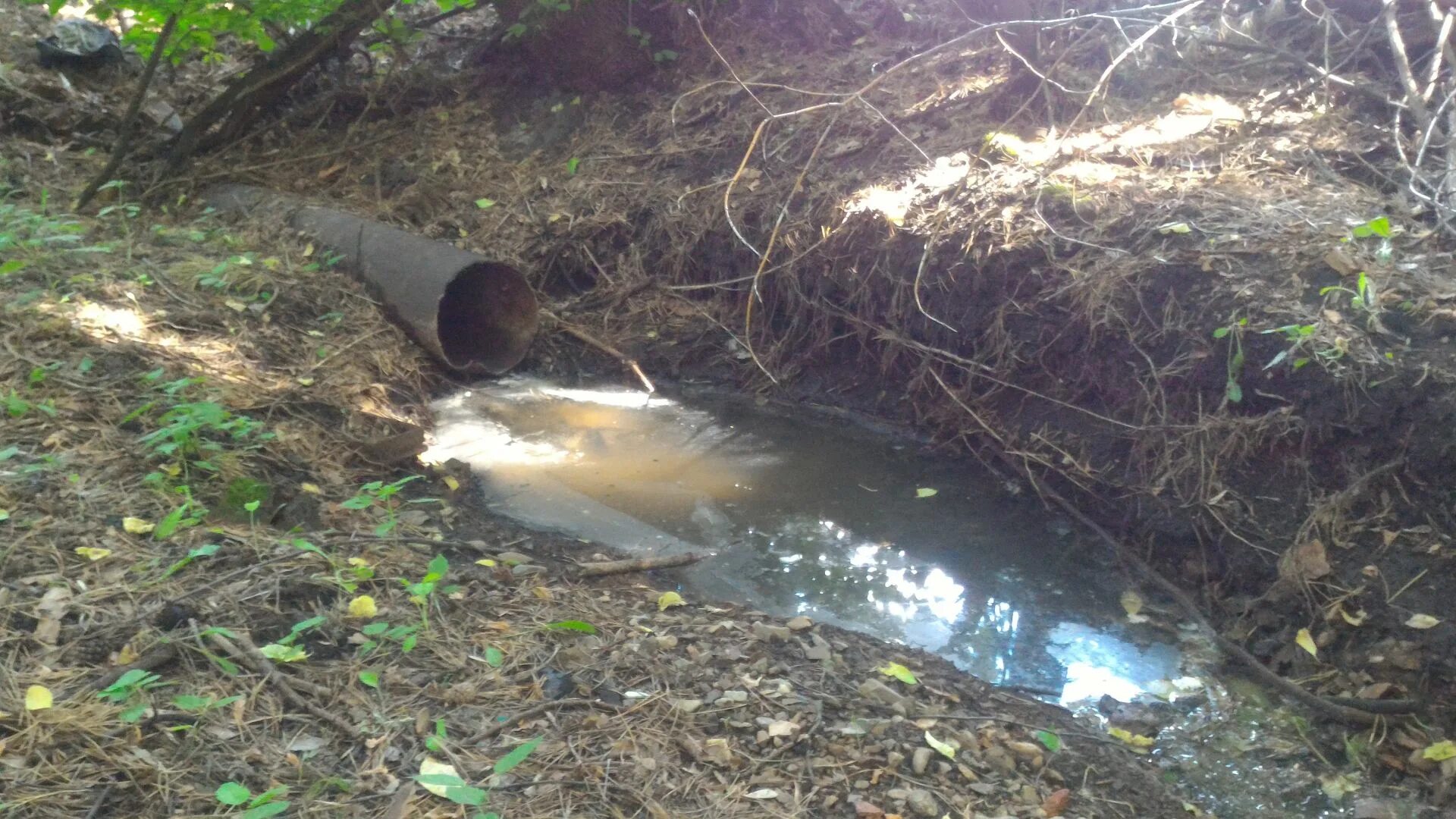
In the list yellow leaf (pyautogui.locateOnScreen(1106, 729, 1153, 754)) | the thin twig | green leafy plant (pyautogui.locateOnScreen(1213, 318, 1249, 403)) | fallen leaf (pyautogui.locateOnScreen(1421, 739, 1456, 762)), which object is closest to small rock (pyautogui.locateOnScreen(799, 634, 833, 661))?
yellow leaf (pyautogui.locateOnScreen(1106, 729, 1153, 754))

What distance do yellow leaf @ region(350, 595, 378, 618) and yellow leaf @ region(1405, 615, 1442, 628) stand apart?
3266 mm

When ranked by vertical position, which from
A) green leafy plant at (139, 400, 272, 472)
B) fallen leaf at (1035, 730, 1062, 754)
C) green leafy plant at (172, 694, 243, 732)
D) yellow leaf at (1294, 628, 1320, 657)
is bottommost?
yellow leaf at (1294, 628, 1320, 657)

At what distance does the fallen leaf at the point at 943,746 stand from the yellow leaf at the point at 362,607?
1653 millimetres

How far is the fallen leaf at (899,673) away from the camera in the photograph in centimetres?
301

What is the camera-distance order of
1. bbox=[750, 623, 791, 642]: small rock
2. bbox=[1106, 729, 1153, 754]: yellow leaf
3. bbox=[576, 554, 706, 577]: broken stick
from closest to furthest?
1. bbox=[1106, 729, 1153, 754]: yellow leaf
2. bbox=[750, 623, 791, 642]: small rock
3. bbox=[576, 554, 706, 577]: broken stick

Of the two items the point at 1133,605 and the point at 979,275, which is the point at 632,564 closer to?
the point at 1133,605

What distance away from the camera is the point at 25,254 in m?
4.37

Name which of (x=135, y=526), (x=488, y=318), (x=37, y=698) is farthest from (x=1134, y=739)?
(x=488, y=318)

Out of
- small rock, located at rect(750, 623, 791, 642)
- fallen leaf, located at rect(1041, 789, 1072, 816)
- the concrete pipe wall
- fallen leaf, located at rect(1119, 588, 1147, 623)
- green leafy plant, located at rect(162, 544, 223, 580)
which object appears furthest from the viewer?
the concrete pipe wall

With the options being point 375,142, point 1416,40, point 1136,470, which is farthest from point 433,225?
point 1416,40

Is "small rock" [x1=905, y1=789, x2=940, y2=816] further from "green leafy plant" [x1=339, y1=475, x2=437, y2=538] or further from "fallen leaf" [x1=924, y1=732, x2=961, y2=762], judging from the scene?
"green leafy plant" [x1=339, y1=475, x2=437, y2=538]

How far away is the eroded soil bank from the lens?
3328mm

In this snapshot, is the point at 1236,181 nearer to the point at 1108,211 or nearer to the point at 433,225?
the point at 1108,211

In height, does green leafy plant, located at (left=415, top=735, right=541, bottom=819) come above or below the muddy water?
above
